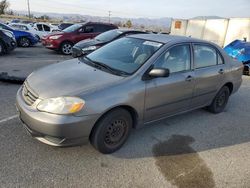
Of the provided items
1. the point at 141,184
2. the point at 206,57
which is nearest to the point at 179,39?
the point at 206,57

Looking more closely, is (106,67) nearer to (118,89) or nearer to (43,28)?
(118,89)

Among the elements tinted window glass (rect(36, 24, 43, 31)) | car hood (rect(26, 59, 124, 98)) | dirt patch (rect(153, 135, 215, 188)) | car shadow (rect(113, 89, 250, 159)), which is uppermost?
car hood (rect(26, 59, 124, 98))

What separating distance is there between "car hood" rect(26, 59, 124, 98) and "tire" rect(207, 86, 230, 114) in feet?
8.45

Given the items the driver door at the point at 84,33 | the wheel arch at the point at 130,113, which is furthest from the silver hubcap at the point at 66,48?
the wheel arch at the point at 130,113

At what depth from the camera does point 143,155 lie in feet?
10.8

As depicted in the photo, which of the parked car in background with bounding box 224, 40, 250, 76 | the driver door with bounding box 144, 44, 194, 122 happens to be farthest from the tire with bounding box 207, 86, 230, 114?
the parked car in background with bounding box 224, 40, 250, 76

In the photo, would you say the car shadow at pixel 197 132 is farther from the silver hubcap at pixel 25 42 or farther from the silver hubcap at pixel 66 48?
the silver hubcap at pixel 25 42

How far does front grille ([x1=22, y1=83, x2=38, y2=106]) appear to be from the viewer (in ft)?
9.56

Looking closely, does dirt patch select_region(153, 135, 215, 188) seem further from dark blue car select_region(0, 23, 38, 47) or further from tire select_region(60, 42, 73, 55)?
dark blue car select_region(0, 23, 38, 47)

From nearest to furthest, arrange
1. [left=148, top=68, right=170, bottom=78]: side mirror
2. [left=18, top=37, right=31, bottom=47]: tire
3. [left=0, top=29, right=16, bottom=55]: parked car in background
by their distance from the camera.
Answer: [left=148, top=68, right=170, bottom=78]: side mirror
[left=0, top=29, right=16, bottom=55]: parked car in background
[left=18, top=37, right=31, bottom=47]: tire

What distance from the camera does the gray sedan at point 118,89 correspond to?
2.76 meters

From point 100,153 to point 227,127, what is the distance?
2.54 metres

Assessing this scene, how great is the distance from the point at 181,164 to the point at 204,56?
2.11m

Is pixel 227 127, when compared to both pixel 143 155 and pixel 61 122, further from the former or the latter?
pixel 61 122
